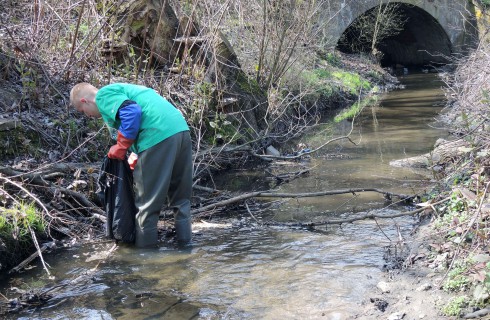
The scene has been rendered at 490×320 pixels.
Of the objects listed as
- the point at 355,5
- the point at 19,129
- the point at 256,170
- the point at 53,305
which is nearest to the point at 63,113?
the point at 19,129

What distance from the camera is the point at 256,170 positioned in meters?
9.88

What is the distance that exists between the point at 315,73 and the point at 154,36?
9.13 m

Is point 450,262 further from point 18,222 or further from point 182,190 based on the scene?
point 18,222

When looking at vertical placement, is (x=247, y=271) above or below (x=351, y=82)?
below

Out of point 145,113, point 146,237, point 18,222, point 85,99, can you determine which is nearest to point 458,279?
point 146,237

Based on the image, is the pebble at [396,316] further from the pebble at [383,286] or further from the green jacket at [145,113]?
the green jacket at [145,113]

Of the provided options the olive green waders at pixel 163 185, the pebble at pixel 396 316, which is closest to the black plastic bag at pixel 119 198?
the olive green waders at pixel 163 185

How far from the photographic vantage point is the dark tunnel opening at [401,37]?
1019 inches

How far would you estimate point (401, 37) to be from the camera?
31.8m

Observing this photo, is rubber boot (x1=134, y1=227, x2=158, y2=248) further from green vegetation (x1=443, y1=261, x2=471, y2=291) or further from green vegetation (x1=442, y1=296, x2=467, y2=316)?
green vegetation (x1=442, y1=296, x2=467, y2=316)

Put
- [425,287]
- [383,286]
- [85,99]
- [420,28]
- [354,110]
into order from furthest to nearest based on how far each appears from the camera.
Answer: [420,28] < [354,110] < [85,99] < [383,286] < [425,287]

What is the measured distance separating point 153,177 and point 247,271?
1.27m

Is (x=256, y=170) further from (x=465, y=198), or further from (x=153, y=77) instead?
(x=465, y=198)

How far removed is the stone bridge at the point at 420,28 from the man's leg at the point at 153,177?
60.0ft
